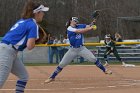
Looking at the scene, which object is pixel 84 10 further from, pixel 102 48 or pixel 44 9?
pixel 44 9

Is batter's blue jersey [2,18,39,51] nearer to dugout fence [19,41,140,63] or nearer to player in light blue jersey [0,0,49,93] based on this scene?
player in light blue jersey [0,0,49,93]

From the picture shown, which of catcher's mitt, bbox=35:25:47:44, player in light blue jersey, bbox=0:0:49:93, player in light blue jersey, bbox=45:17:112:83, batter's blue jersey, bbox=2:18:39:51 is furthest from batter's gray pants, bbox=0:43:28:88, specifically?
player in light blue jersey, bbox=45:17:112:83

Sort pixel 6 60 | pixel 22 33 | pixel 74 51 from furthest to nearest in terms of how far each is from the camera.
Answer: pixel 74 51 → pixel 6 60 → pixel 22 33

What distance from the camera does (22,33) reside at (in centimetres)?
724

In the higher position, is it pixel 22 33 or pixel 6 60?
pixel 22 33

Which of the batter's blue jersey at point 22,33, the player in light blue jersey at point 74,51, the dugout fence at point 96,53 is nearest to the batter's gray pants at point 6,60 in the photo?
the batter's blue jersey at point 22,33

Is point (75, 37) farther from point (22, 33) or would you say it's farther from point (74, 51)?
point (22, 33)

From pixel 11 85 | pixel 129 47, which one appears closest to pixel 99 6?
pixel 129 47

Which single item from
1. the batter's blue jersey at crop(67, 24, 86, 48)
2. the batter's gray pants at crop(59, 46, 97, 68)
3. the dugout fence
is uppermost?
the batter's blue jersey at crop(67, 24, 86, 48)

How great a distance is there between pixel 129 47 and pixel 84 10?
30951mm

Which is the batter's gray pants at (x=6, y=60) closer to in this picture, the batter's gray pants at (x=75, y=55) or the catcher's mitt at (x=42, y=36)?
the catcher's mitt at (x=42, y=36)

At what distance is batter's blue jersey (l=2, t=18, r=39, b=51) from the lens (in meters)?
7.19

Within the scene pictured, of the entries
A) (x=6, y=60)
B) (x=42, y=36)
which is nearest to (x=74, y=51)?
(x=42, y=36)

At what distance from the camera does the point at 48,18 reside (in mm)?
55062
